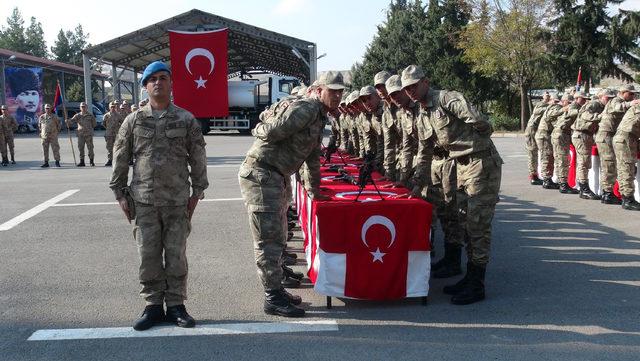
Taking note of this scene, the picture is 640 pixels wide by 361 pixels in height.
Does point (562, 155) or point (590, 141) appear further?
point (562, 155)

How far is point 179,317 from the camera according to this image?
4641mm

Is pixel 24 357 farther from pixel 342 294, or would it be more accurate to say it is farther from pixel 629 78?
pixel 629 78

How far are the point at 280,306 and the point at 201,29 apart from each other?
23736 mm

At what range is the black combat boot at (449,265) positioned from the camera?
608cm

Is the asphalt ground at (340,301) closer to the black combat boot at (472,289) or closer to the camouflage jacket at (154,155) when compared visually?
the black combat boot at (472,289)

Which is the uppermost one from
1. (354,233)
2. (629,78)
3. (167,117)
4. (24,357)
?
(629,78)

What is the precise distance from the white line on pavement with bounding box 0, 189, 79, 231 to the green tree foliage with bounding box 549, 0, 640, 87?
28.5 m

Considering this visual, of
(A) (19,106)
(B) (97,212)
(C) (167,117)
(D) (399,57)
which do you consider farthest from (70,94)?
(C) (167,117)

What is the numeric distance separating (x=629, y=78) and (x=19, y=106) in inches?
1546

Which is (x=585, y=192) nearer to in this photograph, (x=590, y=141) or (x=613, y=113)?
(x=590, y=141)

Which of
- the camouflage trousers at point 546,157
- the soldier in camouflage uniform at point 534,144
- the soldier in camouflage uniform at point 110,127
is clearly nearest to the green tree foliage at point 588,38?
the soldier in camouflage uniform at point 534,144

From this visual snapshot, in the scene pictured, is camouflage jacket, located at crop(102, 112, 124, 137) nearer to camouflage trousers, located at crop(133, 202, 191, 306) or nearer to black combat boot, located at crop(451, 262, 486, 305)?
camouflage trousers, located at crop(133, 202, 191, 306)

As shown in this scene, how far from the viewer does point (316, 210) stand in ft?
15.9

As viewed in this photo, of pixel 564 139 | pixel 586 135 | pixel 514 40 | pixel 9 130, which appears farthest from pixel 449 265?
pixel 514 40
